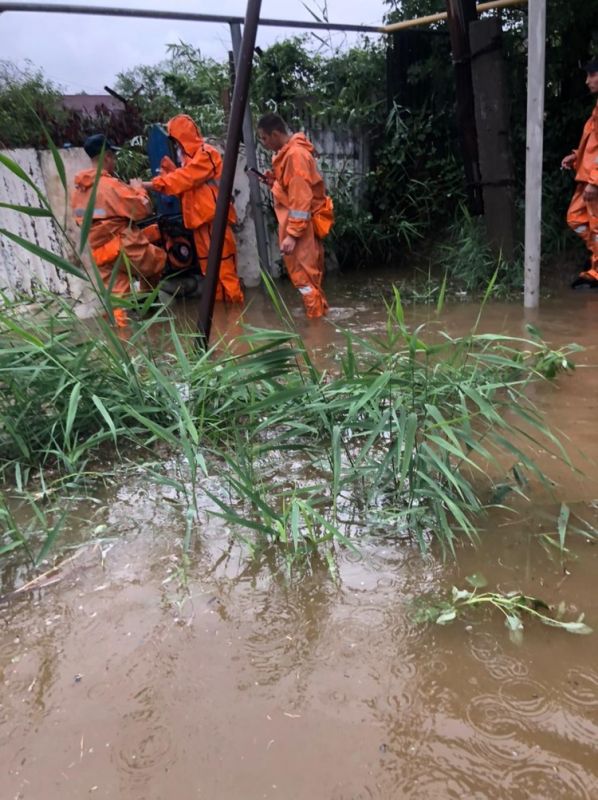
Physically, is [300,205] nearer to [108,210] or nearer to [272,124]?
[272,124]

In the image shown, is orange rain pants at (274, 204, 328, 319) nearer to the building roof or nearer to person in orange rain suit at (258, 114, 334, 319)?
person in orange rain suit at (258, 114, 334, 319)

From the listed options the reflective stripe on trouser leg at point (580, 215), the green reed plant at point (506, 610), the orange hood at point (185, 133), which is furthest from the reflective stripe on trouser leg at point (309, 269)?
the green reed plant at point (506, 610)

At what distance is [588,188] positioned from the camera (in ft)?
17.4

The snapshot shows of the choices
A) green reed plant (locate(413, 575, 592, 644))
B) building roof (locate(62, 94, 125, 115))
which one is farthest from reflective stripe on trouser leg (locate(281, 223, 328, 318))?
building roof (locate(62, 94, 125, 115))

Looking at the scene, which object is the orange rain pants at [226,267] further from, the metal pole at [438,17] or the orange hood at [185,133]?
the metal pole at [438,17]

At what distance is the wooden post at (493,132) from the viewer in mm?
5375

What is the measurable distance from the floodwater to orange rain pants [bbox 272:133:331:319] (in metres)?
3.36

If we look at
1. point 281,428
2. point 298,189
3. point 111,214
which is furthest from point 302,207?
point 281,428

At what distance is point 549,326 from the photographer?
4547 mm

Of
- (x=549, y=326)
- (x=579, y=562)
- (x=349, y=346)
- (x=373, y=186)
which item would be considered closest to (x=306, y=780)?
(x=579, y=562)

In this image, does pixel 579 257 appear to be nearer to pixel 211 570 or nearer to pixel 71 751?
pixel 211 570

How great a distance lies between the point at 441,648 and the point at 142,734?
74 centimetres

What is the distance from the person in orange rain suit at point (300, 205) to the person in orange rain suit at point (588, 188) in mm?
2108

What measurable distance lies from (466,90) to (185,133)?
8.16 feet
